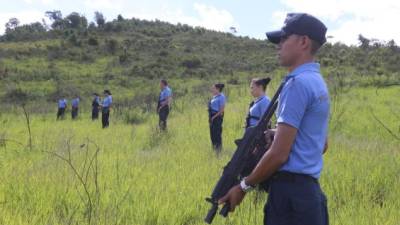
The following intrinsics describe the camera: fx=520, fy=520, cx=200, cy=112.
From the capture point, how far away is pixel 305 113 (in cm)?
292

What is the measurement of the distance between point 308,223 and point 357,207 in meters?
2.79

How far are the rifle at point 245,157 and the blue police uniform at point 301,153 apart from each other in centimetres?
11

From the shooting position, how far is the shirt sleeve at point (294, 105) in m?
2.84

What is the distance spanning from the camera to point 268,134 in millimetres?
3039

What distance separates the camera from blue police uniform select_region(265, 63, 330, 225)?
2865 millimetres

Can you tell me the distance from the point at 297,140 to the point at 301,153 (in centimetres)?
8

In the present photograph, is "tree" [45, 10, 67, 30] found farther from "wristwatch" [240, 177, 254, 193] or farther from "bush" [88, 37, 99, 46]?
"wristwatch" [240, 177, 254, 193]

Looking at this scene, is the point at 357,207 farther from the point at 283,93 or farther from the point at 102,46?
the point at 102,46

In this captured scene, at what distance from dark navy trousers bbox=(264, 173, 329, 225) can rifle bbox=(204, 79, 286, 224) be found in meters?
0.17

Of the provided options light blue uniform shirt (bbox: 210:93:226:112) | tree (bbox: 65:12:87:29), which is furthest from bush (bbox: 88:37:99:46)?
light blue uniform shirt (bbox: 210:93:226:112)

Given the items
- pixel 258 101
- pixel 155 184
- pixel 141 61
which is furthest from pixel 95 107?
pixel 141 61

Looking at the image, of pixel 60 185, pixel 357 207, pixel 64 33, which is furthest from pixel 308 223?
pixel 64 33

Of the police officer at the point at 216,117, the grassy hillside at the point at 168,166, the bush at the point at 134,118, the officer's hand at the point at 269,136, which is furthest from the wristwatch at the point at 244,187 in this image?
the bush at the point at 134,118

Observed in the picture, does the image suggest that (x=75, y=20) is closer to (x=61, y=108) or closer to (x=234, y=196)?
(x=61, y=108)
